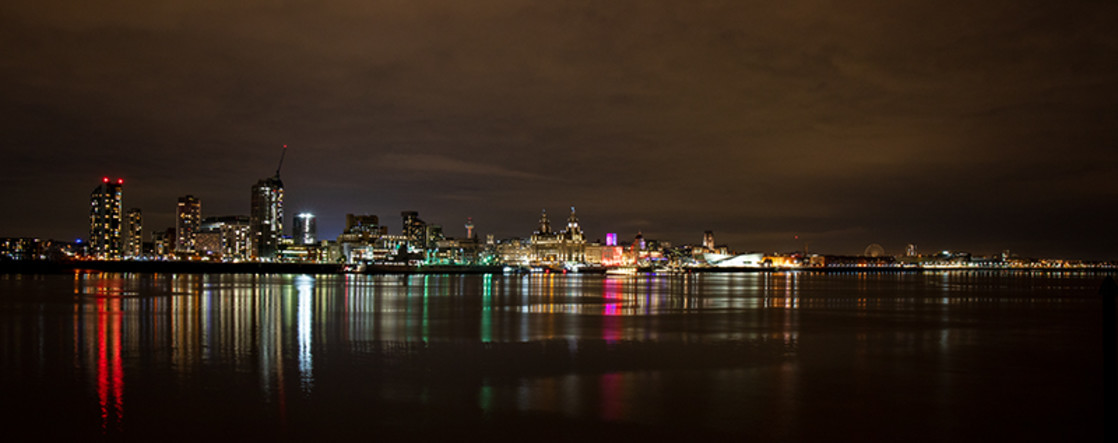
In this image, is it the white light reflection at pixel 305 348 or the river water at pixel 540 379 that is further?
the white light reflection at pixel 305 348

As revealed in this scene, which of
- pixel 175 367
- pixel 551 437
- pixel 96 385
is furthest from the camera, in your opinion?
pixel 175 367

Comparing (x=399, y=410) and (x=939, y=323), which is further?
(x=939, y=323)

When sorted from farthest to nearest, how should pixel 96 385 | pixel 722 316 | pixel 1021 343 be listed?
pixel 722 316 < pixel 1021 343 < pixel 96 385

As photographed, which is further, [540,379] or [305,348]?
[305,348]

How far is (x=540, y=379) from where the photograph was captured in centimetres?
1741

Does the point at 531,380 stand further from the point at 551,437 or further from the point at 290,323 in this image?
the point at 290,323

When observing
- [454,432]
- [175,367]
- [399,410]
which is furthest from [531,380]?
[175,367]

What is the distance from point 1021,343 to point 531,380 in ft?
59.2

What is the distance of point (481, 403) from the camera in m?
14.6

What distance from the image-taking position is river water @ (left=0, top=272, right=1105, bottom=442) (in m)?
12.7

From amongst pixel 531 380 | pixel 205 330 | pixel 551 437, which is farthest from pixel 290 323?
pixel 551 437

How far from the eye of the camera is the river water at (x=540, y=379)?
12.7 metres

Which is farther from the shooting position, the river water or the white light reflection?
the white light reflection

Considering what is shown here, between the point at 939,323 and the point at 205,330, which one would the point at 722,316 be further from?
the point at 205,330
